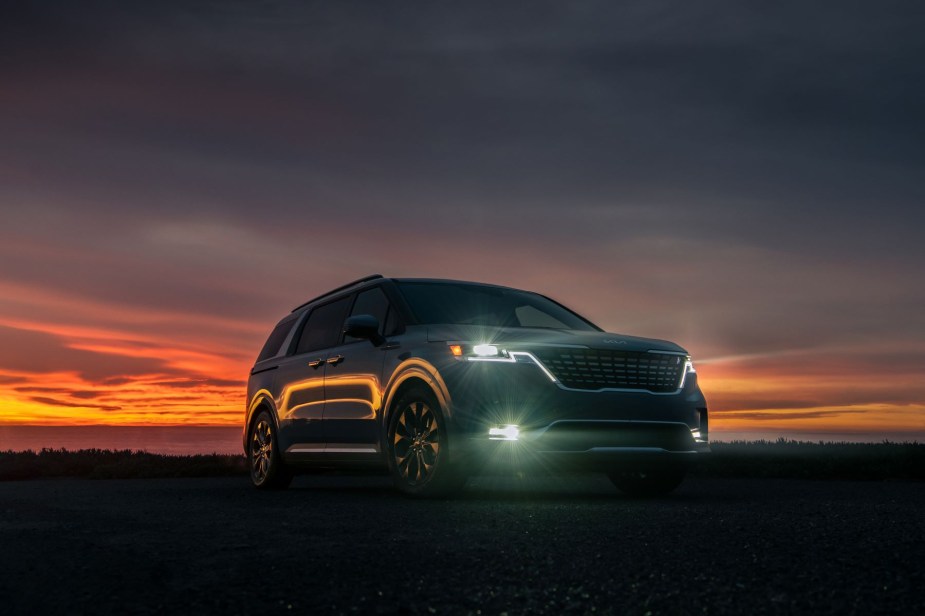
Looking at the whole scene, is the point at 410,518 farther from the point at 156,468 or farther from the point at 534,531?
the point at 156,468

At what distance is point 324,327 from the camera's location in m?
10.9

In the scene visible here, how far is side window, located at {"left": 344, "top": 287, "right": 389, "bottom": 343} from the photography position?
9664 mm

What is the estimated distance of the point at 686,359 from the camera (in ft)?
30.7

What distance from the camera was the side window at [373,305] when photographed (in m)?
9.66

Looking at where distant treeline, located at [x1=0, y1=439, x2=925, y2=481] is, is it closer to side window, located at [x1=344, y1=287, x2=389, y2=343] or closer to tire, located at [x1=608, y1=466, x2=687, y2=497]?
tire, located at [x1=608, y1=466, x2=687, y2=497]

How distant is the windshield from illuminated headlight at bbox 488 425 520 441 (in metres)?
1.40

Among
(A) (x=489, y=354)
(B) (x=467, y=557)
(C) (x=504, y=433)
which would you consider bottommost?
(B) (x=467, y=557)

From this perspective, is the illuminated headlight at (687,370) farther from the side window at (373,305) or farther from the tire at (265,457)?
the tire at (265,457)

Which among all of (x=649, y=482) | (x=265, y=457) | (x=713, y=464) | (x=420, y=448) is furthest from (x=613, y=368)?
(x=713, y=464)

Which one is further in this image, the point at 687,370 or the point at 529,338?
the point at 687,370

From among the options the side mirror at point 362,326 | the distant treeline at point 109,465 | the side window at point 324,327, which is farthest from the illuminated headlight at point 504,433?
the distant treeline at point 109,465

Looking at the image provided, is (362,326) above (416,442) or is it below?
above

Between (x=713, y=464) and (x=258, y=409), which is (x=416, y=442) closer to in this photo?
(x=258, y=409)

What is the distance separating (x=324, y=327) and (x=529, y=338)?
127 inches
